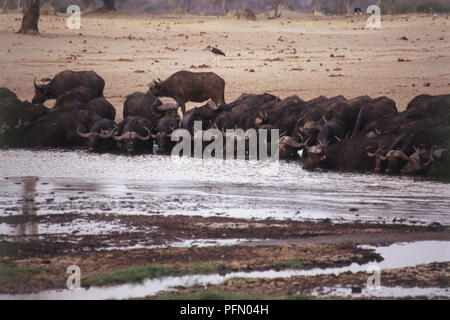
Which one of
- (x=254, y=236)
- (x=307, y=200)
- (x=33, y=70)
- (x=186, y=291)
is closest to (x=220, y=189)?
(x=307, y=200)

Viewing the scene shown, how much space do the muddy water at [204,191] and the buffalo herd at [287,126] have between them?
487 mm

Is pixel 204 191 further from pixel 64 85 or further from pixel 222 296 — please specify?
pixel 64 85

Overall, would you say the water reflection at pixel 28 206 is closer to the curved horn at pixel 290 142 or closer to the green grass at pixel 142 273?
the green grass at pixel 142 273

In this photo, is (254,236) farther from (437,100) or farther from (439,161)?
(437,100)

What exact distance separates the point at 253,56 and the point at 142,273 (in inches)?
809

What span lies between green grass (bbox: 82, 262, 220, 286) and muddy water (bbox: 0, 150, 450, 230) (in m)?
1.91

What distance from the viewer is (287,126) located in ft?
53.6

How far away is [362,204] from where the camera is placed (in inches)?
439

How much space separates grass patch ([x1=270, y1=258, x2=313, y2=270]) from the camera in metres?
7.91

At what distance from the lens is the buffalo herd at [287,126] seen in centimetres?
1399

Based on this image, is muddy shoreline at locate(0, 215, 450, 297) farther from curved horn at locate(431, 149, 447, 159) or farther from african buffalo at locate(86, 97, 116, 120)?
african buffalo at locate(86, 97, 116, 120)

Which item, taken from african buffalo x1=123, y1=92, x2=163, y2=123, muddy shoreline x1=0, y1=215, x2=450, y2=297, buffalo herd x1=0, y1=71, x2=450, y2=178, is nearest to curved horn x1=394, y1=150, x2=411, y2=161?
buffalo herd x1=0, y1=71, x2=450, y2=178

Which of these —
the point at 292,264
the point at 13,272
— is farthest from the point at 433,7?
the point at 13,272

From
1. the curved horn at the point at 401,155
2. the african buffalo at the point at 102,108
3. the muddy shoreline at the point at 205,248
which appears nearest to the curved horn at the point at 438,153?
the curved horn at the point at 401,155
